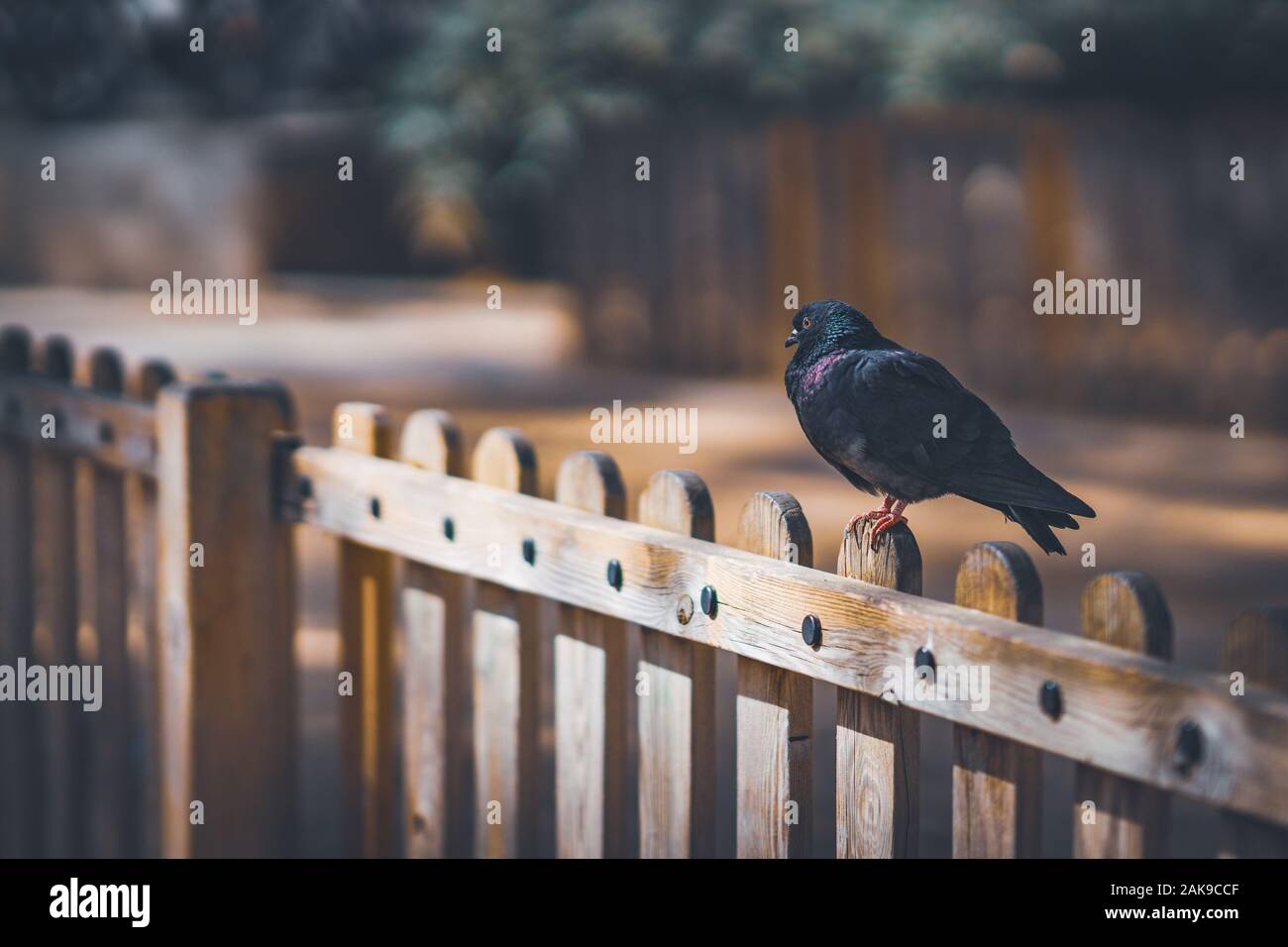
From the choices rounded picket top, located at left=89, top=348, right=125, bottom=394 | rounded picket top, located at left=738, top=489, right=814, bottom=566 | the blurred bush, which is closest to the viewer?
rounded picket top, located at left=738, top=489, right=814, bottom=566

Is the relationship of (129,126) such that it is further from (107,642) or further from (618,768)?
(618,768)

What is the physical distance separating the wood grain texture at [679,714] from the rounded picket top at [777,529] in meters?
0.07

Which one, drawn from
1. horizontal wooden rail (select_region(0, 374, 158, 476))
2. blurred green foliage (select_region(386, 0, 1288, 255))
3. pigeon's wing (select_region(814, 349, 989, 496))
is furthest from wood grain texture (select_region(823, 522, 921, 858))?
blurred green foliage (select_region(386, 0, 1288, 255))

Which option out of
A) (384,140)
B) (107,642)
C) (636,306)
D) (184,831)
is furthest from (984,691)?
(384,140)

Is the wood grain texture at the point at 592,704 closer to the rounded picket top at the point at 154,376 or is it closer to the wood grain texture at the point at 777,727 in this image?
the wood grain texture at the point at 777,727

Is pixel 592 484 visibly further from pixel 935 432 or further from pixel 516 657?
pixel 935 432

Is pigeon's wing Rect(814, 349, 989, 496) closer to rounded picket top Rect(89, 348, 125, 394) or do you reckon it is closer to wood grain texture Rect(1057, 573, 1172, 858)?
wood grain texture Rect(1057, 573, 1172, 858)

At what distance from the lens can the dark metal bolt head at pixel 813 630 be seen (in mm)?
1956

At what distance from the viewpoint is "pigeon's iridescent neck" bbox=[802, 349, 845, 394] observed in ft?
6.03

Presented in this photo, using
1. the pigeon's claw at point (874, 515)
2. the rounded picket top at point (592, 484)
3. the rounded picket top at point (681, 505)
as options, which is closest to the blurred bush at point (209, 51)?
Result: the rounded picket top at point (592, 484)

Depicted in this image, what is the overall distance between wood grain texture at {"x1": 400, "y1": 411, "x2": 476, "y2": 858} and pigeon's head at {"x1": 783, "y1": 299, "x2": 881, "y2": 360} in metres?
0.89

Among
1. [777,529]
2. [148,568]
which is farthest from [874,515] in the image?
[148,568]
